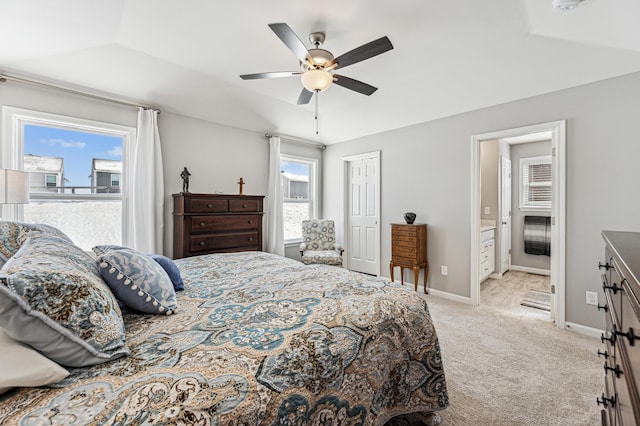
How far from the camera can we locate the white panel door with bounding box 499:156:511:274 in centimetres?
508

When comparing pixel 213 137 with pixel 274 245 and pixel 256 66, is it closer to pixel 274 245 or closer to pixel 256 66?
pixel 256 66

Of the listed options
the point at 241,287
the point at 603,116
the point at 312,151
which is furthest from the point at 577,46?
the point at 312,151

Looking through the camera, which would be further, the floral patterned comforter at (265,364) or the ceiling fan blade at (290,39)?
the ceiling fan blade at (290,39)

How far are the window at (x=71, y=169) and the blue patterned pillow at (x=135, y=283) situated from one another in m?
2.44

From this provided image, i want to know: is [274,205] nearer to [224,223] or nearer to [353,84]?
[224,223]

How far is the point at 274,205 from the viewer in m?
4.61

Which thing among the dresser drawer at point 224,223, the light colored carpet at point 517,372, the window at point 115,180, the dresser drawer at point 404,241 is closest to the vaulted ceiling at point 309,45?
the window at point 115,180

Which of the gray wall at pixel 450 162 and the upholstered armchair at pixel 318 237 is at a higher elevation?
the gray wall at pixel 450 162

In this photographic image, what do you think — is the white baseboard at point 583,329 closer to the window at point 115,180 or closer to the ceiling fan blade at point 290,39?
the ceiling fan blade at point 290,39

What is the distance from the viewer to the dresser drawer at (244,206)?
3.78 metres

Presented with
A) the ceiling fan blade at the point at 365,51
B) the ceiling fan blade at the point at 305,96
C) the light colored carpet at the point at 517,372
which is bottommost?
the light colored carpet at the point at 517,372

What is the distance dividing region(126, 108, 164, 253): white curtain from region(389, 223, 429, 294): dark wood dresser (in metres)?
3.29

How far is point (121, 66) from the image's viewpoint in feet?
9.36

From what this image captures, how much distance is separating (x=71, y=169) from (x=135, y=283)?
277cm
